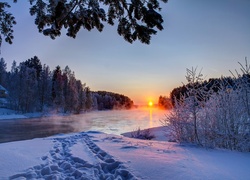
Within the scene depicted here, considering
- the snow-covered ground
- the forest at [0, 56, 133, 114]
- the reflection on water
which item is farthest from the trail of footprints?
the forest at [0, 56, 133, 114]

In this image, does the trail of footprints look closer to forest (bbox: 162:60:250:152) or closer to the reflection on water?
forest (bbox: 162:60:250:152)

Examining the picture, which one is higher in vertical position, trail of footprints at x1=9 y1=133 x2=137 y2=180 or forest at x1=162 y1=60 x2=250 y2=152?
forest at x1=162 y1=60 x2=250 y2=152

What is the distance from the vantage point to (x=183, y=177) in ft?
11.8

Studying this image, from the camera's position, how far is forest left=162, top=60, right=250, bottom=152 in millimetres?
6941

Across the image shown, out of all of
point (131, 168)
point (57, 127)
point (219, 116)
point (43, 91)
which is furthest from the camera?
point (43, 91)

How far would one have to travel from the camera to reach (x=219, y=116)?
7.51 meters

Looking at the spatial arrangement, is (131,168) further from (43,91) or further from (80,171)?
(43,91)

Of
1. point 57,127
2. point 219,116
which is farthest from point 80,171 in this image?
point 57,127

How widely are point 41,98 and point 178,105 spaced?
64.5m

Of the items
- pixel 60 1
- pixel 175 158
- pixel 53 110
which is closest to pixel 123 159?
pixel 175 158

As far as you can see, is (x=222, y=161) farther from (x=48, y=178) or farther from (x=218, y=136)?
(x=48, y=178)

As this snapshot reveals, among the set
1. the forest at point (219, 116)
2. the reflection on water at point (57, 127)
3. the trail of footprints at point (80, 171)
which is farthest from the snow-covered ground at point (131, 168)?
the reflection on water at point (57, 127)

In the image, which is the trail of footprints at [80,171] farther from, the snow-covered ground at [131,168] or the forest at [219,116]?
the forest at [219,116]

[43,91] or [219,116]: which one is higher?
[43,91]
